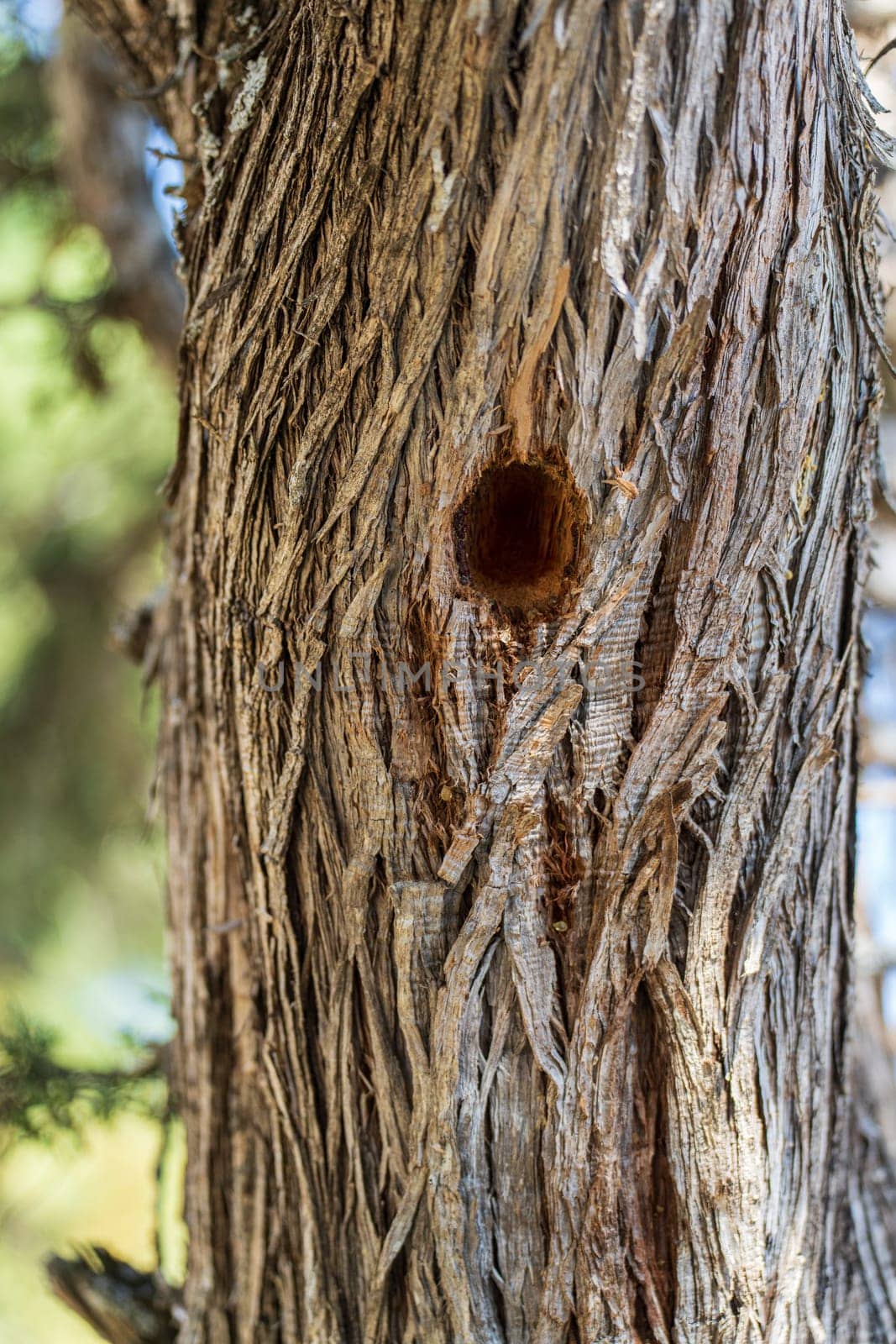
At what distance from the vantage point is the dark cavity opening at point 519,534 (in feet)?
3.67

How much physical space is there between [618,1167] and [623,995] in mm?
207

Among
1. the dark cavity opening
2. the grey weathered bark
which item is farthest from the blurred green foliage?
the dark cavity opening

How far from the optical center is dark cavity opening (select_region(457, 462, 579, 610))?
1.12 metres

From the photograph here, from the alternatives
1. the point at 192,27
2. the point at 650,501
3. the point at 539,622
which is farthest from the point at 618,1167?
the point at 192,27

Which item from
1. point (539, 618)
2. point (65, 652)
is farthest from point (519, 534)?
point (65, 652)

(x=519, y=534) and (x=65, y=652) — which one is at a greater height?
(x=65, y=652)

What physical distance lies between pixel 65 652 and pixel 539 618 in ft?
9.47

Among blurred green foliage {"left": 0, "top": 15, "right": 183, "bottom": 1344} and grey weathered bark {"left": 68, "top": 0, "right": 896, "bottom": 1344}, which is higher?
blurred green foliage {"left": 0, "top": 15, "right": 183, "bottom": 1344}

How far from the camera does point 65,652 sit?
3.61m

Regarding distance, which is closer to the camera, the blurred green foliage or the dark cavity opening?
the dark cavity opening

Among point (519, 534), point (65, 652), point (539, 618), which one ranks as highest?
point (65, 652)

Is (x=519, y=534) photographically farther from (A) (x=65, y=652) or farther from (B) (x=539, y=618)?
(A) (x=65, y=652)

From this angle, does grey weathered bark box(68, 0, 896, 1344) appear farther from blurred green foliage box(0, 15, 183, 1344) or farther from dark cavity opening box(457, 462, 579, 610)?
blurred green foliage box(0, 15, 183, 1344)

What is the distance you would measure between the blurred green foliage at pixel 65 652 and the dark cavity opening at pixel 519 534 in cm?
176
